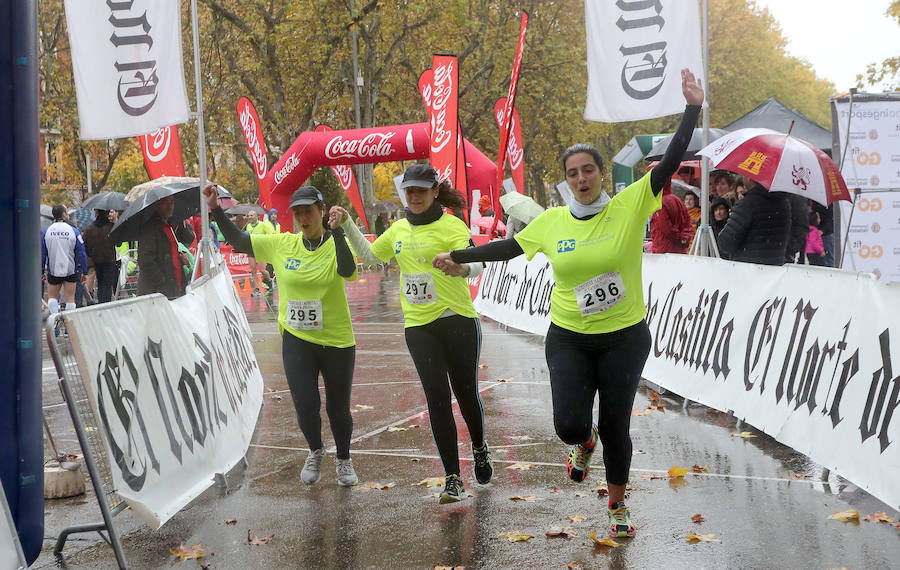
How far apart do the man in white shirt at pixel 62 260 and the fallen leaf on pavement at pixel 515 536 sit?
13.1 m

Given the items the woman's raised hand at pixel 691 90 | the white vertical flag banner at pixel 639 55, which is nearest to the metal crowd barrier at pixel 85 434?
the woman's raised hand at pixel 691 90

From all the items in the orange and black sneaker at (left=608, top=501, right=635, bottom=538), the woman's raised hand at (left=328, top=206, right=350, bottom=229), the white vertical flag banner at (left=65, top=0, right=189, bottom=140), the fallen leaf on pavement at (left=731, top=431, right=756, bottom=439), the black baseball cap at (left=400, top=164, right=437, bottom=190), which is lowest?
the fallen leaf on pavement at (left=731, top=431, right=756, bottom=439)

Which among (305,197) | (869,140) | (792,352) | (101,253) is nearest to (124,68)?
(305,197)

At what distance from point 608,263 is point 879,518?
6.56ft

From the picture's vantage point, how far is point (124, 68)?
8.40m

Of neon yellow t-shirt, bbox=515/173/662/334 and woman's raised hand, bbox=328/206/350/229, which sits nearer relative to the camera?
neon yellow t-shirt, bbox=515/173/662/334

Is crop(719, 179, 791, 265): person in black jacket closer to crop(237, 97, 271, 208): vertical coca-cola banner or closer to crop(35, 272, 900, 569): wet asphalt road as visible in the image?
crop(35, 272, 900, 569): wet asphalt road

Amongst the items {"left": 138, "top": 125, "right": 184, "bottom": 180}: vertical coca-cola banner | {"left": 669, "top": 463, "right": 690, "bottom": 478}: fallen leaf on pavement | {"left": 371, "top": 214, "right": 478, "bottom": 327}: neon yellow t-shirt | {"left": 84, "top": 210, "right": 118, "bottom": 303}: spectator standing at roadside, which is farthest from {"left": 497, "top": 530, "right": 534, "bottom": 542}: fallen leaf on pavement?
{"left": 84, "top": 210, "right": 118, "bottom": 303}: spectator standing at roadside

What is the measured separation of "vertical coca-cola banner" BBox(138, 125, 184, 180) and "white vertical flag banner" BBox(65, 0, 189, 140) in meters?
5.24

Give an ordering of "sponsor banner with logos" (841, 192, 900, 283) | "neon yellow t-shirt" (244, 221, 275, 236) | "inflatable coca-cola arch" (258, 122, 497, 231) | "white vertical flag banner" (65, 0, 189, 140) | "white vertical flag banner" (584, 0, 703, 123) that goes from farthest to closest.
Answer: "inflatable coca-cola arch" (258, 122, 497, 231) < "neon yellow t-shirt" (244, 221, 275, 236) < "sponsor banner with logos" (841, 192, 900, 283) < "white vertical flag banner" (584, 0, 703, 123) < "white vertical flag banner" (65, 0, 189, 140)

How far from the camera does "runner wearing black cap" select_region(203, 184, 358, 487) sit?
683cm

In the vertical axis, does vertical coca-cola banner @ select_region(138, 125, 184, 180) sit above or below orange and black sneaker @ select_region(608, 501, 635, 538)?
above

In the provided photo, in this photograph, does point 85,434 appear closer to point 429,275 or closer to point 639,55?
point 429,275

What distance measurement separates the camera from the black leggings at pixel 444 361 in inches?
249
